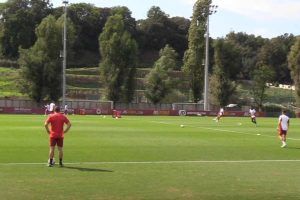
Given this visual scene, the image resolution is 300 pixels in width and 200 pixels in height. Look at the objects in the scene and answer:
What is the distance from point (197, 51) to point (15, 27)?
59.0 m

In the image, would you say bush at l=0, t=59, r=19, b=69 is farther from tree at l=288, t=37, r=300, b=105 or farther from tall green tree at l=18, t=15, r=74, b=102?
tree at l=288, t=37, r=300, b=105

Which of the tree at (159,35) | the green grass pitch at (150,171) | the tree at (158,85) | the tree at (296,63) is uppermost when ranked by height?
the tree at (159,35)

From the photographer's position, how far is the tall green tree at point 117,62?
10069cm

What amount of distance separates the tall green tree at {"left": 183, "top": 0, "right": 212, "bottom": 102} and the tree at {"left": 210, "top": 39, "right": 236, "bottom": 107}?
3.03 metres

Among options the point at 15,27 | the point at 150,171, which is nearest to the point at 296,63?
the point at 15,27

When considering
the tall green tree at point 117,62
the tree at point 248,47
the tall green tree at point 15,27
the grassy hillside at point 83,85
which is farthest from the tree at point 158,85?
the tree at point 248,47

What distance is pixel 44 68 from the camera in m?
96.5

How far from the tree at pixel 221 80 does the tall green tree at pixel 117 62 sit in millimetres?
15554

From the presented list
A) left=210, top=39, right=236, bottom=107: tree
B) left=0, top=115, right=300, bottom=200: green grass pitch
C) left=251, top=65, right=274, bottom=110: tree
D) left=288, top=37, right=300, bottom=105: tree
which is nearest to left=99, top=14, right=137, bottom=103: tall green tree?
left=210, top=39, right=236, bottom=107: tree

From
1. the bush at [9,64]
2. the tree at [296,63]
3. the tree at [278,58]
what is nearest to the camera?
the tree at [296,63]

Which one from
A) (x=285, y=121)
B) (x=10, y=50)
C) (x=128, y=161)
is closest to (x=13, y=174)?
(x=128, y=161)

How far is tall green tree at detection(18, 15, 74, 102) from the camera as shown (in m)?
95.7

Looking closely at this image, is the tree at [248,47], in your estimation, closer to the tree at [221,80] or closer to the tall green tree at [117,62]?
the tree at [221,80]

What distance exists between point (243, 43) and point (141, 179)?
587ft
